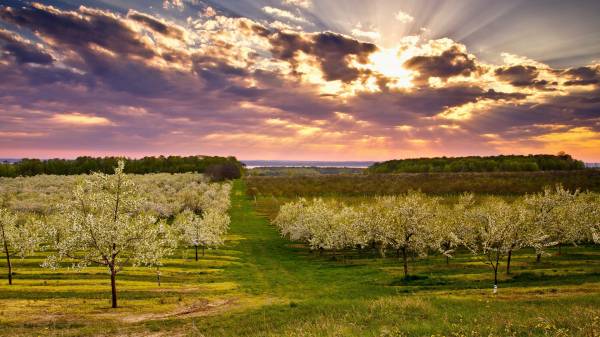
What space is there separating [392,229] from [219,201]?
93.8 metres

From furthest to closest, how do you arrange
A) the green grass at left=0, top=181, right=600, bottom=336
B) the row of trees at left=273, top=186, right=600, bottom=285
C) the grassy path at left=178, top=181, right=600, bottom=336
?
1. the row of trees at left=273, top=186, right=600, bottom=285
2. the green grass at left=0, top=181, right=600, bottom=336
3. the grassy path at left=178, top=181, right=600, bottom=336

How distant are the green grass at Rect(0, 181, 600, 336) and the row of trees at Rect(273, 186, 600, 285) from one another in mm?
3713

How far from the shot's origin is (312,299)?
43688 millimetres

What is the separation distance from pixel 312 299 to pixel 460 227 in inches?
1633

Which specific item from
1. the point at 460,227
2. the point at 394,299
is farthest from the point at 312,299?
the point at 460,227

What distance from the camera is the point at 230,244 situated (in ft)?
308

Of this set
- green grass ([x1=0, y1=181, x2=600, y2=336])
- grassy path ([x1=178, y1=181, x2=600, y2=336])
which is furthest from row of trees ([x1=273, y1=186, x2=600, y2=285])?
grassy path ([x1=178, y1=181, x2=600, y2=336])

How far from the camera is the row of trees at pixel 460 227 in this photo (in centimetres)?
5284

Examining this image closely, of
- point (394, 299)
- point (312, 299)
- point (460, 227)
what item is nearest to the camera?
point (394, 299)

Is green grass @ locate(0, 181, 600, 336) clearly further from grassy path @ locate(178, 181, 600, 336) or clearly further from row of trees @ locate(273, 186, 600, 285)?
row of trees @ locate(273, 186, 600, 285)

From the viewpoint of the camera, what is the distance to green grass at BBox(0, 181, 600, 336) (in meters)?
27.9

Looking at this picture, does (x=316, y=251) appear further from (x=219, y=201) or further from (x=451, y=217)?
(x=219, y=201)

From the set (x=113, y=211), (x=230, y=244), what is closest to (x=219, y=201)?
(x=230, y=244)

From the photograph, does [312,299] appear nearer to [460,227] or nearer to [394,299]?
[394,299]
